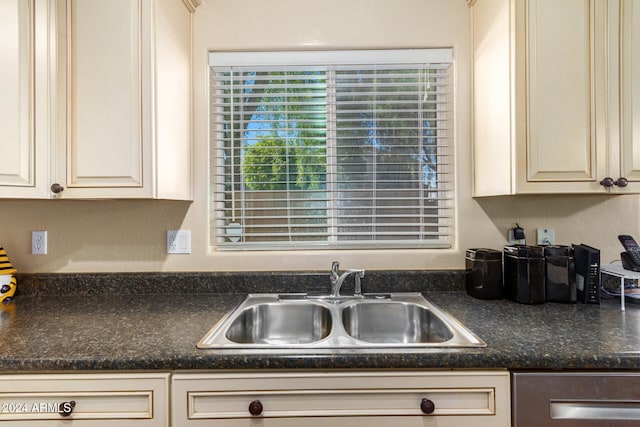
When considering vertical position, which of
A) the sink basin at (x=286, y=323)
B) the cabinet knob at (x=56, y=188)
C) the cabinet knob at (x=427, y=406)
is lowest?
the cabinet knob at (x=427, y=406)

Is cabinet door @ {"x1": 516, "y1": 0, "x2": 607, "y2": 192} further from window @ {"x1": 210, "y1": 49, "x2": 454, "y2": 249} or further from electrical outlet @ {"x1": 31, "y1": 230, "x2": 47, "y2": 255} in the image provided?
electrical outlet @ {"x1": 31, "y1": 230, "x2": 47, "y2": 255}

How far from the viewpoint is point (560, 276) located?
137 centimetres

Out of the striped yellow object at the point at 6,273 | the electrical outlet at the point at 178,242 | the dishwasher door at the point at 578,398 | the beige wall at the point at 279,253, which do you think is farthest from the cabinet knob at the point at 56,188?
the dishwasher door at the point at 578,398

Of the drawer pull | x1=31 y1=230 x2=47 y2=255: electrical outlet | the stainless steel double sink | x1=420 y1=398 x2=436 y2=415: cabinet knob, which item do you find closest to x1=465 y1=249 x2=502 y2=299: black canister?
the stainless steel double sink

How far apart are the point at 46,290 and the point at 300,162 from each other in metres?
1.40

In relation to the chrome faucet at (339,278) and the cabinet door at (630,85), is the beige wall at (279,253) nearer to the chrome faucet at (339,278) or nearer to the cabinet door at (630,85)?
the chrome faucet at (339,278)

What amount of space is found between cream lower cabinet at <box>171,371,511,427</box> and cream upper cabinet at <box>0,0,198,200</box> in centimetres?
78

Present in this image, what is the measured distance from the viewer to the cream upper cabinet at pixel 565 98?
125 centimetres

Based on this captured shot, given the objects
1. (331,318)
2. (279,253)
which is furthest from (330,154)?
(331,318)

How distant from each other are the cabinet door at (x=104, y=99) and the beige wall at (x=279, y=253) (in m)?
0.37

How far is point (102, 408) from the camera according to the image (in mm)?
929

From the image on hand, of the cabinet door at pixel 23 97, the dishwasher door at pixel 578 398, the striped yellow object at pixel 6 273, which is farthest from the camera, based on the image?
the striped yellow object at pixel 6 273

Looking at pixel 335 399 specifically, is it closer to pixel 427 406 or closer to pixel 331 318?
pixel 427 406

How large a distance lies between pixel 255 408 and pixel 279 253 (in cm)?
79
